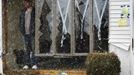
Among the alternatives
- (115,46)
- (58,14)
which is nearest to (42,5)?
(58,14)

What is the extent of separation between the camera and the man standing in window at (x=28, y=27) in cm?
1730

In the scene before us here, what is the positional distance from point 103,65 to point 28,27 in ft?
11.0

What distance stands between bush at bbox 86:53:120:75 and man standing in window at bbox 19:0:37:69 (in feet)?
8.66

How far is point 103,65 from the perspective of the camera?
15.1 m

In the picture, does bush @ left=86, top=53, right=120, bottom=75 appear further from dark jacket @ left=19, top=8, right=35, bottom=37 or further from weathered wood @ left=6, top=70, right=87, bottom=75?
dark jacket @ left=19, top=8, right=35, bottom=37

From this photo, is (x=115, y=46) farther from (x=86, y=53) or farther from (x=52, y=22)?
(x=52, y=22)

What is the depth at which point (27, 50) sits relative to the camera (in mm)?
17422

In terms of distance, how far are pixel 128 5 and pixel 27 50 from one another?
3591mm

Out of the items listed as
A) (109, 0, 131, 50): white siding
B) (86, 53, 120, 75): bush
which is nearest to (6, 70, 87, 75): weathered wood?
(86, 53, 120, 75): bush

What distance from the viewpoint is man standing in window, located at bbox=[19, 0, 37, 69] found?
17.3 m

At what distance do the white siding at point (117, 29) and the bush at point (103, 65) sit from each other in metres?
0.90

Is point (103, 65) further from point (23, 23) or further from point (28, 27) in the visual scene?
point (23, 23)

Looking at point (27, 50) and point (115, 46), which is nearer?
point (115, 46)

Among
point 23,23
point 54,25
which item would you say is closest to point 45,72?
point 54,25
